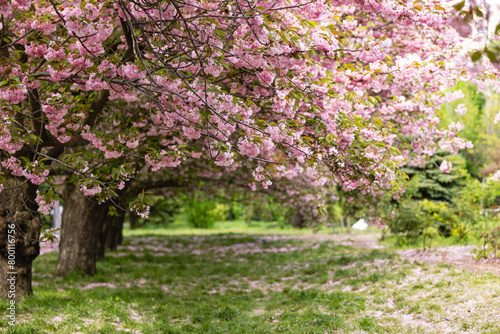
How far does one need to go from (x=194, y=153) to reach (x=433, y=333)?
4155mm

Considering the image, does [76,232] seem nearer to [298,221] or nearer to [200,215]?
[200,215]

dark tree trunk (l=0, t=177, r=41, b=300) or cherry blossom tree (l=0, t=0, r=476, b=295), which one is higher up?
cherry blossom tree (l=0, t=0, r=476, b=295)

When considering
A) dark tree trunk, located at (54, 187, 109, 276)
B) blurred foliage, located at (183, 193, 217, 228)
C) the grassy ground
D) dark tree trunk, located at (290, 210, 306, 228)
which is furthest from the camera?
blurred foliage, located at (183, 193, 217, 228)

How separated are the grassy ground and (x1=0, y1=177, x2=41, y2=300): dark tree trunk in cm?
34

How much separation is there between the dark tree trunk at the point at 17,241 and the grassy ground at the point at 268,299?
1.12 ft

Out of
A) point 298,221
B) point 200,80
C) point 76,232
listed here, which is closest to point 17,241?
point 76,232

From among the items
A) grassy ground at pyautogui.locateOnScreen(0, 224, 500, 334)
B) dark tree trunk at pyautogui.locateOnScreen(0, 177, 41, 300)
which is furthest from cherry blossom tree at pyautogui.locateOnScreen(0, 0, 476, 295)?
grassy ground at pyautogui.locateOnScreen(0, 224, 500, 334)

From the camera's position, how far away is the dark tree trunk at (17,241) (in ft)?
21.0

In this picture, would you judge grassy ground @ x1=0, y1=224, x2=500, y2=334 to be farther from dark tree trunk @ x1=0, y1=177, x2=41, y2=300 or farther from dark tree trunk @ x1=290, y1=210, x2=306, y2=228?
dark tree trunk @ x1=290, y1=210, x2=306, y2=228

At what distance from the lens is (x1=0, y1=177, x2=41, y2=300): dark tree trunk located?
6.41 m

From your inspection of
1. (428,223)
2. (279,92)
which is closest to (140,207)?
(279,92)

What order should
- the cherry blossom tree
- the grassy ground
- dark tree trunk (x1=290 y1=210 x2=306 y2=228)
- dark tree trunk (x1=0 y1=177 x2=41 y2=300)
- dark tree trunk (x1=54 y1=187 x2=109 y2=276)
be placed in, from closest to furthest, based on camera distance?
1. the cherry blossom tree
2. the grassy ground
3. dark tree trunk (x1=0 y1=177 x2=41 y2=300)
4. dark tree trunk (x1=54 y1=187 x2=109 y2=276)
5. dark tree trunk (x1=290 y1=210 x2=306 y2=228)

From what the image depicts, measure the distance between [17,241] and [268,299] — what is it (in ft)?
15.5

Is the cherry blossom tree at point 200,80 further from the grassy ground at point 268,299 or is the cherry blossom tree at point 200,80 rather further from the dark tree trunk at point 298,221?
the dark tree trunk at point 298,221
